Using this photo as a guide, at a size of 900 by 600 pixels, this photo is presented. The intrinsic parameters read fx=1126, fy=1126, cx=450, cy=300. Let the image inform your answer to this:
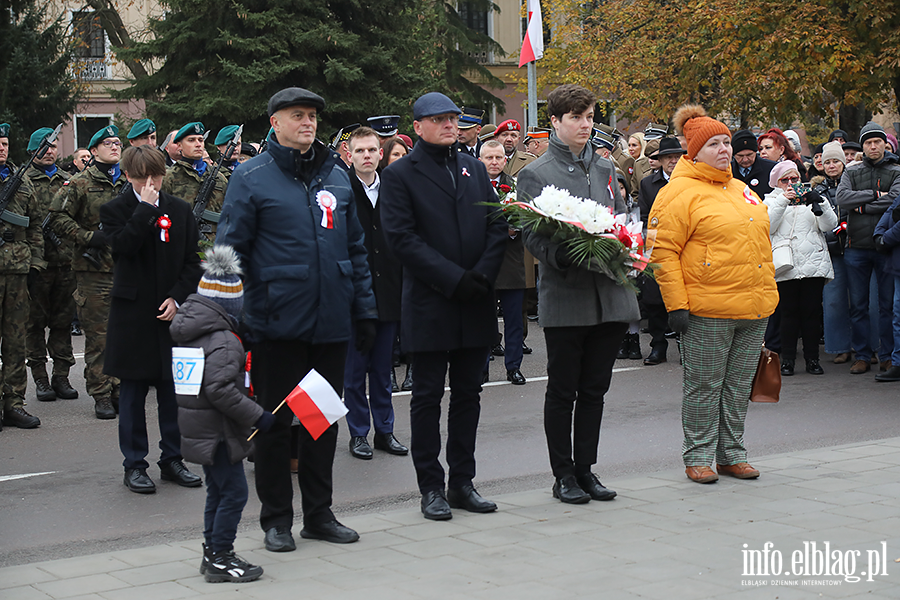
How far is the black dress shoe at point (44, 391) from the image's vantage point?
34.8ft

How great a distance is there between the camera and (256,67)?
24.2 m

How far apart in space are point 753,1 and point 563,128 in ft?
59.1

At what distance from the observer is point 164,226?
24.4 feet

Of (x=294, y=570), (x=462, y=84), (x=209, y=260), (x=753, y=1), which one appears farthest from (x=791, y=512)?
(x=462, y=84)

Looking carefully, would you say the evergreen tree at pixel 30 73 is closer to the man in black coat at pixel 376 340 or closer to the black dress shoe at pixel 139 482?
the man in black coat at pixel 376 340

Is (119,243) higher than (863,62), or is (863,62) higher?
(863,62)

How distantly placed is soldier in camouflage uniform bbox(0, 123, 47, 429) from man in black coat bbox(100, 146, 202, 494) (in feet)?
7.24

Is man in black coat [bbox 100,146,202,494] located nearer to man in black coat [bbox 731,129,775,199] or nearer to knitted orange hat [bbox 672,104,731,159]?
knitted orange hat [bbox 672,104,731,159]

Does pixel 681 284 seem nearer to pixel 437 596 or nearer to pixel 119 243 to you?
pixel 437 596

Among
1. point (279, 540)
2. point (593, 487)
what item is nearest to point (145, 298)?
point (279, 540)

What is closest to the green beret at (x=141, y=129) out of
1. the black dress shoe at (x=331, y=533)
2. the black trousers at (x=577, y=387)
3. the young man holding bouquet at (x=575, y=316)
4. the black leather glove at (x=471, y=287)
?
the young man holding bouquet at (x=575, y=316)

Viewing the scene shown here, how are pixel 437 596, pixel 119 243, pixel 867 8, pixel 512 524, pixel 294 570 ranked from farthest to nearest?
pixel 867 8
pixel 119 243
pixel 512 524
pixel 294 570
pixel 437 596

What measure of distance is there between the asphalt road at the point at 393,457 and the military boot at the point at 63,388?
0.33ft

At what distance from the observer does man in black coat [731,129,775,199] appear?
38.6ft
